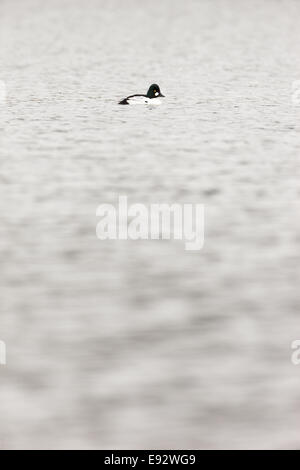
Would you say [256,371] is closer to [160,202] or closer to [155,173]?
[160,202]

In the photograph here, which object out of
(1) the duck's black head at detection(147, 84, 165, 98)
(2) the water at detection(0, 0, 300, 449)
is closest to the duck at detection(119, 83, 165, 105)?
(1) the duck's black head at detection(147, 84, 165, 98)

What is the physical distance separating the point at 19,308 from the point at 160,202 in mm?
5271

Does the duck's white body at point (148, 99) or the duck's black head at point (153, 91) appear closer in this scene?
the duck's white body at point (148, 99)

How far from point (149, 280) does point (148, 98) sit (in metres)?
17.3

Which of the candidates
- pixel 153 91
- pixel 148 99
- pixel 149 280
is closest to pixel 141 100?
pixel 148 99

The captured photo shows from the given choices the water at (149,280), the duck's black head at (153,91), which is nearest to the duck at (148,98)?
the duck's black head at (153,91)

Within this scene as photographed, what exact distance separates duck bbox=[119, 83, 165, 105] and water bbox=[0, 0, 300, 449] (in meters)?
0.35

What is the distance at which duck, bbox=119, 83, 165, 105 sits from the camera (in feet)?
91.6

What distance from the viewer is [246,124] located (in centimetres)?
2394

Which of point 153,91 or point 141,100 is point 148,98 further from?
point 141,100

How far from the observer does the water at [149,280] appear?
772 centimetres

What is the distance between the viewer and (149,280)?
11555mm

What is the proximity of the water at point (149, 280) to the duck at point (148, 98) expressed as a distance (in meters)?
0.35

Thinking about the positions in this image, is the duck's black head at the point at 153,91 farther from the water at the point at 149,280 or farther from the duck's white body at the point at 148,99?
the water at the point at 149,280
